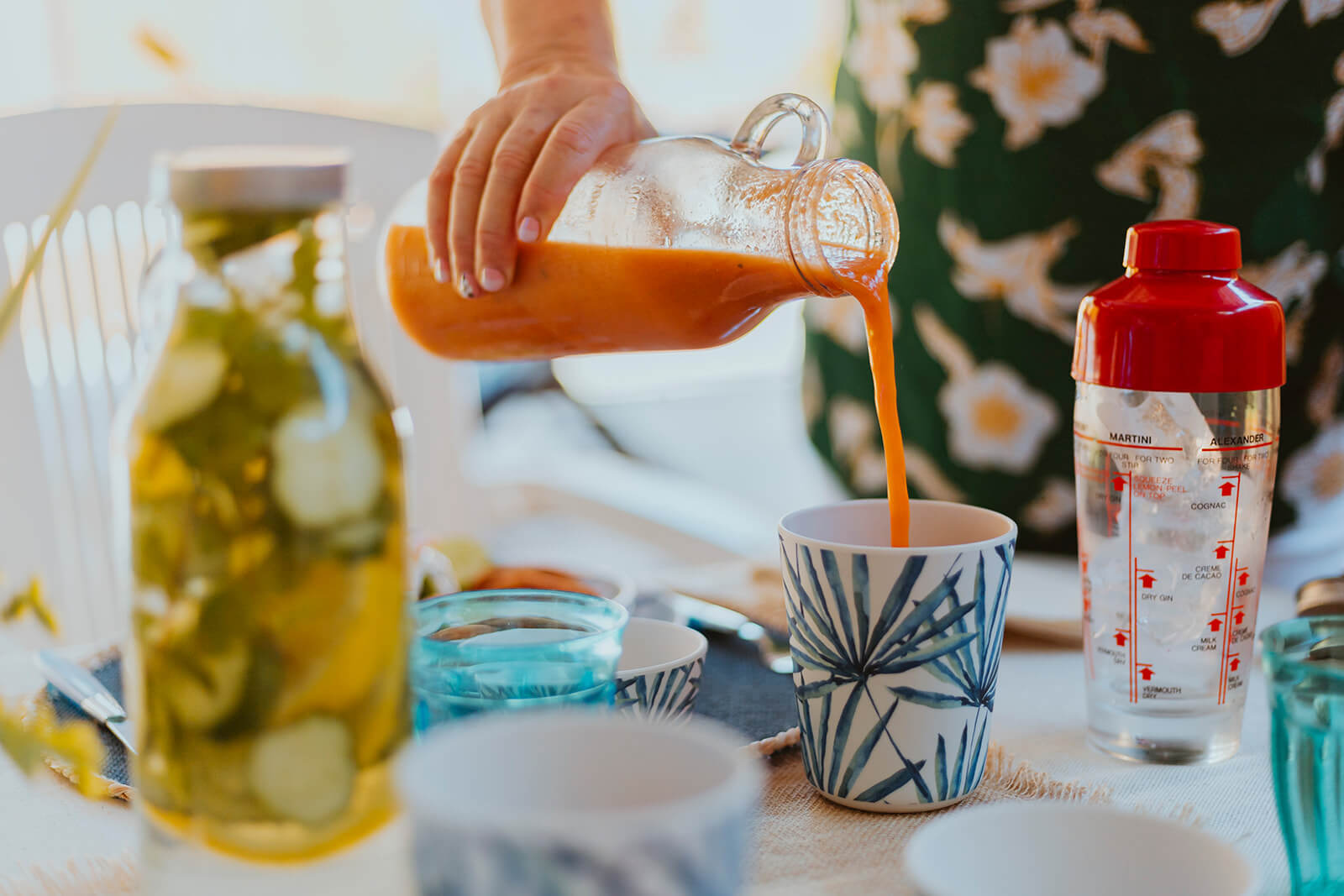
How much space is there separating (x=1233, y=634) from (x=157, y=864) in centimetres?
47

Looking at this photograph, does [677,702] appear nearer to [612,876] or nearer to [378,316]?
[612,876]

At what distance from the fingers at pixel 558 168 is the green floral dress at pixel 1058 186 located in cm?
42

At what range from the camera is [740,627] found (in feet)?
2.56

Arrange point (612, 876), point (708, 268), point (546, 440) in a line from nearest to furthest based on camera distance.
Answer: point (612, 876) → point (708, 268) → point (546, 440)

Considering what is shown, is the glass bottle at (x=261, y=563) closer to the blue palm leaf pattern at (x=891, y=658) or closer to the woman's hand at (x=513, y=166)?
the blue palm leaf pattern at (x=891, y=658)

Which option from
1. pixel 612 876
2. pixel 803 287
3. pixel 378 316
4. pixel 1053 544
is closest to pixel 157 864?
pixel 612 876

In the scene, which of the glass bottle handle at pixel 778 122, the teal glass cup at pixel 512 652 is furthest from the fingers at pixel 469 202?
the teal glass cup at pixel 512 652

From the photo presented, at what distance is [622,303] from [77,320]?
2.60ft

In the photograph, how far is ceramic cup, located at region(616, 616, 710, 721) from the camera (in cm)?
56

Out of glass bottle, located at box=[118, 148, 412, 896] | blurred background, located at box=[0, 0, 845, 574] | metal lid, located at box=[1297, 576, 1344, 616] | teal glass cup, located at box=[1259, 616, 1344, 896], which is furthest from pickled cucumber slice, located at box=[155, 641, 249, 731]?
blurred background, located at box=[0, 0, 845, 574]

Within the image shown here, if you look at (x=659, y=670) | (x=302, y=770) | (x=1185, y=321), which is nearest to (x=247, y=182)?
(x=302, y=770)

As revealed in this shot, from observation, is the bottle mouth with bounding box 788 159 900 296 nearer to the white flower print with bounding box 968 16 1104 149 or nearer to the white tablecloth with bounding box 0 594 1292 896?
the white tablecloth with bounding box 0 594 1292 896

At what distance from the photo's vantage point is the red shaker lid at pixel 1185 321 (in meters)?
0.56

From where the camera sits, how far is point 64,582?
127 centimetres
